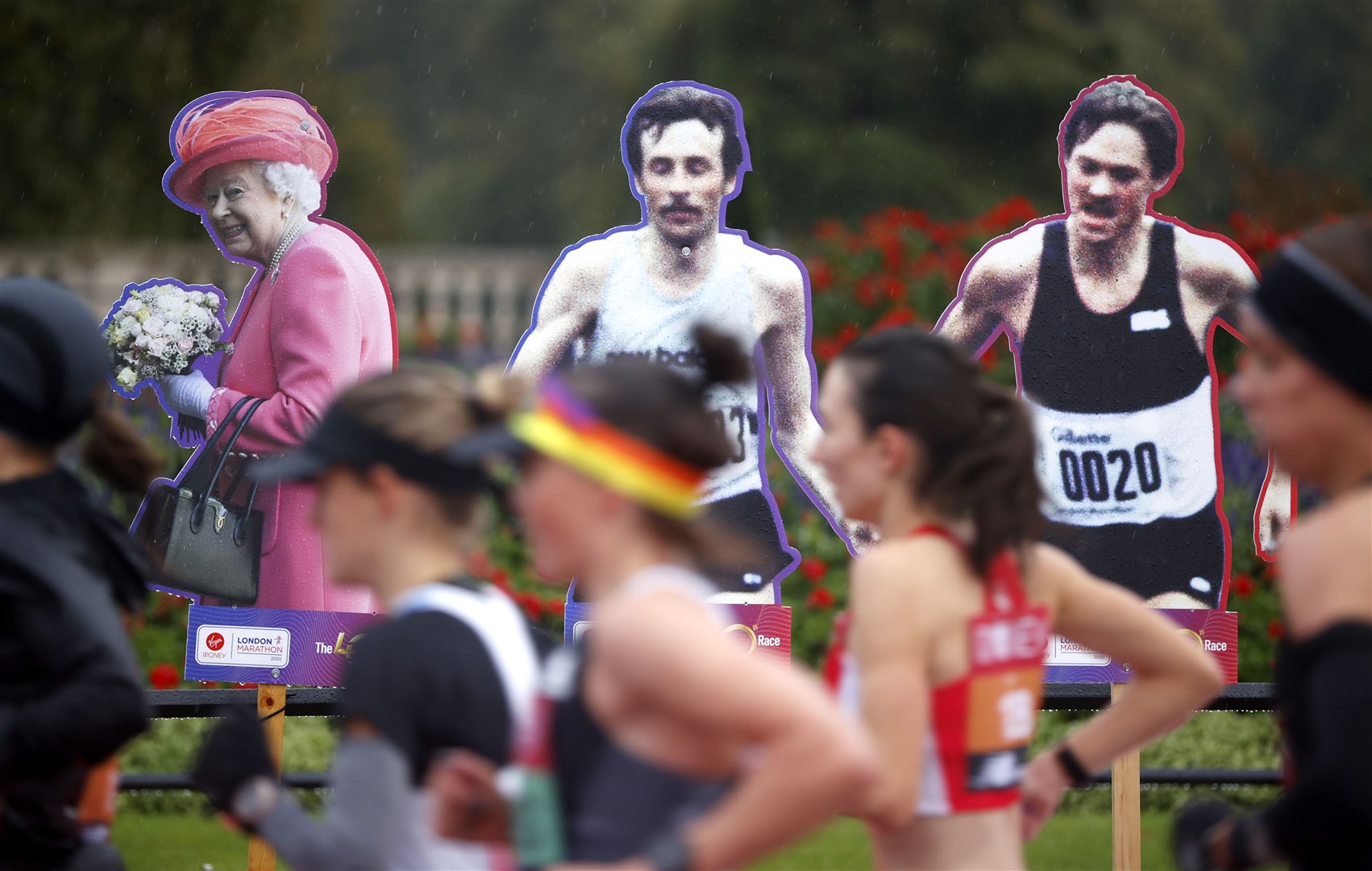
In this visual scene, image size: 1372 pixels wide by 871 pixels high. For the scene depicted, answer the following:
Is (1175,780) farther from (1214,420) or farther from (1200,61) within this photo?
(1200,61)

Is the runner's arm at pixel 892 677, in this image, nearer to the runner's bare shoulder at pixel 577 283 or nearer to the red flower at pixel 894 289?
the runner's bare shoulder at pixel 577 283

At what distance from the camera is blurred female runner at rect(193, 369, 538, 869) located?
83.3 inches

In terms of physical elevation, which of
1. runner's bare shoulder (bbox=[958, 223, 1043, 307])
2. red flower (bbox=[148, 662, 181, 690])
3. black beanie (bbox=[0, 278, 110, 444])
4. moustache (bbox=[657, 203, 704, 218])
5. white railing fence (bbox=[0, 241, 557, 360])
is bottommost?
red flower (bbox=[148, 662, 181, 690])

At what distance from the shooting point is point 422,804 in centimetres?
217

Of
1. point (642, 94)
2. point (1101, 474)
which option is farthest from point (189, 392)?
point (642, 94)

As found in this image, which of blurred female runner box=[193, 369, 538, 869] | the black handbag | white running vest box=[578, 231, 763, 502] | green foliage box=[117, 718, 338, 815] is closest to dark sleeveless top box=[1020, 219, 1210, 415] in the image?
white running vest box=[578, 231, 763, 502]

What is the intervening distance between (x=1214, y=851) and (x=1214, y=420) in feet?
11.4

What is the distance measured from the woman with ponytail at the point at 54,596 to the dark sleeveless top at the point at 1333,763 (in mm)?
1719

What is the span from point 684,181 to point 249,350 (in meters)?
1.50

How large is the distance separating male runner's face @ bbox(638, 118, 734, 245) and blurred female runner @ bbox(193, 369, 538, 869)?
3090mm

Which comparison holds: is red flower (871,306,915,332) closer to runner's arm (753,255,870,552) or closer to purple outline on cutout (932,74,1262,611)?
purple outline on cutout (932,74,1262,611)

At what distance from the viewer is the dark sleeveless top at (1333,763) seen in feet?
7.00

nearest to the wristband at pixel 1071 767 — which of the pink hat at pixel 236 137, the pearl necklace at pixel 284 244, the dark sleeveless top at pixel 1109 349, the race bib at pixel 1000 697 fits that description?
the race bib at pixel 1000 697

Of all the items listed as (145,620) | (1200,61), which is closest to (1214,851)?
(145,620)
